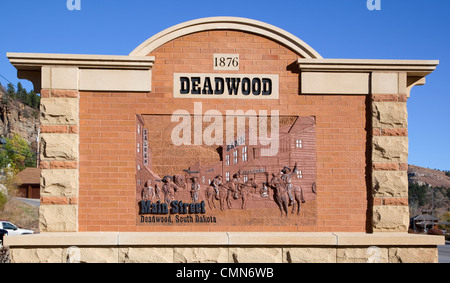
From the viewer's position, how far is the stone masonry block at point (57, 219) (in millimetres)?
8828

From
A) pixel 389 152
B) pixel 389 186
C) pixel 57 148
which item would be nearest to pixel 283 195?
pixel 389 186

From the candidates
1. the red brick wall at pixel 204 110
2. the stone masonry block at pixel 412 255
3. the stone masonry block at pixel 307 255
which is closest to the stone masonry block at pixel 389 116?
the red brick wall at pixel 204 110

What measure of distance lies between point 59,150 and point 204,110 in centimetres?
311

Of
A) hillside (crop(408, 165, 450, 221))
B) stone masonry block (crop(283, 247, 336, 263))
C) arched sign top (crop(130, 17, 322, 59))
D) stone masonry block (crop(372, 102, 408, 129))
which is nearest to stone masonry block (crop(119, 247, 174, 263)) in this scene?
stone masonry block (crop(283, 247, 336, 263))

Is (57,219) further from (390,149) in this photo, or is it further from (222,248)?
(390,149)

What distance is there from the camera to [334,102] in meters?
9.41

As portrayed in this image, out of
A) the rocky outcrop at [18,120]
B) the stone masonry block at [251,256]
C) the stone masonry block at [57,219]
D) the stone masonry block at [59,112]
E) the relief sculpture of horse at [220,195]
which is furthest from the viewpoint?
the rocky outcrop at [18,120]

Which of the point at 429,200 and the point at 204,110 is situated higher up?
the point at 204,110

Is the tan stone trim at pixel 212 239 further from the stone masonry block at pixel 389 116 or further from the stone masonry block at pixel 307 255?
the stone masonry block at pixel 389 116

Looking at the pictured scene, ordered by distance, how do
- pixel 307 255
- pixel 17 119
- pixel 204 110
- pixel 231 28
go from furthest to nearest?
1. pixel 17 119
2. pixel 231 28
3. pixel 204 110
4. pixel 307 255

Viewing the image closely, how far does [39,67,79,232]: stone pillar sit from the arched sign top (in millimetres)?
1699

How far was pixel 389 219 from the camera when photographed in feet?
29.9

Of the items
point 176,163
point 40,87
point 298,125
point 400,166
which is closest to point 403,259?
point 400,166

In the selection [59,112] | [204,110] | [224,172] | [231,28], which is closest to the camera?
[59,112]
